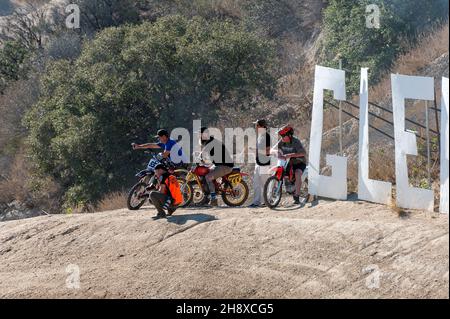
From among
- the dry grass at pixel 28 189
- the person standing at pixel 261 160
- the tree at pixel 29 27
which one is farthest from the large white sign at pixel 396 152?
the tree at pixel 29 27

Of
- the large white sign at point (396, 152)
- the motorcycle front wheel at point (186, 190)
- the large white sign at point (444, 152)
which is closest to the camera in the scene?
the large white sign at point (444, 152)

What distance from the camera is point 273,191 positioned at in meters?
14.4

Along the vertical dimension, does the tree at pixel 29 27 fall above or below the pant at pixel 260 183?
above

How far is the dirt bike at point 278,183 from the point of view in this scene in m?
14.4

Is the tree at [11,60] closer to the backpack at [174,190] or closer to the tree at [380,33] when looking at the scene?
the tree at [380,33]

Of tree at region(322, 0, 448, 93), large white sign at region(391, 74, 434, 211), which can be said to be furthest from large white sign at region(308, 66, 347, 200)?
tree at region(322, 0, 448, 93)

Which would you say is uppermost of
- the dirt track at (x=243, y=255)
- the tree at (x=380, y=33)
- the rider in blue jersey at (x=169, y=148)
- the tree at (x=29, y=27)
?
the tree at (x=29, y=27)

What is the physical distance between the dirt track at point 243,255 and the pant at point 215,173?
23.9 inches

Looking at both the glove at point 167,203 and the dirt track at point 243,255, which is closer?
the dirt track at point 243,255

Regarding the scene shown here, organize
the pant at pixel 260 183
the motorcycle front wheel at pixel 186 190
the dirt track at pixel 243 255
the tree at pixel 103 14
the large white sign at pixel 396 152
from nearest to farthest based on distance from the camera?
1. the dirt track at pixel 243 255
2. the large white sign at pixel 396 152
3. the pant at pixel 260 183
4. the motorcycle front wheel at pixel 186 190
5. the tree at pixel 103 14

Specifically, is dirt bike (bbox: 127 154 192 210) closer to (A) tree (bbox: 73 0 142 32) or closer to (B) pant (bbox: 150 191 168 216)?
(B) pant (bbox: 150 191 168 216)

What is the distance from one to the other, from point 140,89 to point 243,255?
12.2 meters
